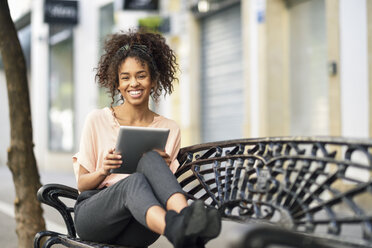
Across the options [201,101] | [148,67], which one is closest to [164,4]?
[201,101]

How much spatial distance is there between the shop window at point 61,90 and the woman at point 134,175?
15437mm

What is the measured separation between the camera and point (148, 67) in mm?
3314

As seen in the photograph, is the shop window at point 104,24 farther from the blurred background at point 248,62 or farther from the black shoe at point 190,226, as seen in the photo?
the black shoe at point 190,226

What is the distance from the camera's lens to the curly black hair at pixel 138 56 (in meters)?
3.30

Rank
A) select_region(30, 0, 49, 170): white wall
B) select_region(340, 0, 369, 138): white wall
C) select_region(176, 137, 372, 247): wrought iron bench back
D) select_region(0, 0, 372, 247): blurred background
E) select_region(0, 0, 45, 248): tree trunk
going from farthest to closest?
1. select_region(30, 0, 49, 170): white wall
2. select_region(0, 0, 372, 247): blurred background
3. select_region(340, 0, 369, 138): white wall
4. select_region(0, 0, 45, 248): tree trunk
5. select_region(176, 137, 372, 247): wrought iron bench back

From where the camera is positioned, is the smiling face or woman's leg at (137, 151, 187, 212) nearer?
woman's leg at (137, 151, 187, 212)

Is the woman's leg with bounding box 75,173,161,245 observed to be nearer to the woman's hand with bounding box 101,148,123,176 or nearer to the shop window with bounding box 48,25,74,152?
the woman's hand with bounding box 101,148,123,176

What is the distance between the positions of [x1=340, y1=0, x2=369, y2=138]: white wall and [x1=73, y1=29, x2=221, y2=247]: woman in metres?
4.55

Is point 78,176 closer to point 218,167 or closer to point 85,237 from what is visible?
point 85,237

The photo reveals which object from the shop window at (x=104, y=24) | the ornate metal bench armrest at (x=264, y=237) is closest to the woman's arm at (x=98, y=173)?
the ornate metal bench armrest at (x=264, y=237)

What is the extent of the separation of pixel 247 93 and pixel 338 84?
2.59 meters

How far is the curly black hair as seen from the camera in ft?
10.8

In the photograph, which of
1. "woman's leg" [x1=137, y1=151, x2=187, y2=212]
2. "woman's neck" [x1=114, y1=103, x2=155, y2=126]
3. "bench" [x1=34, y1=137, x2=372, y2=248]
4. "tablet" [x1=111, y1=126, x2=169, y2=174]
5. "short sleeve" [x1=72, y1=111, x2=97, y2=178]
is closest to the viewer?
"bench" [x1=34, y1=137, x2=372, y2=248]

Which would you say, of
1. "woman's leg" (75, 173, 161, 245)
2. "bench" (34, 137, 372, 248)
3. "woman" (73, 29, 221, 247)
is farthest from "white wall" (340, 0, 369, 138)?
"woman's leg" (75, 173, 161, 245)
